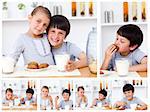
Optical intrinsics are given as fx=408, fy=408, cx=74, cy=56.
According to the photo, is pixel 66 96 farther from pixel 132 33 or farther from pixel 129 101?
pixel 132 33

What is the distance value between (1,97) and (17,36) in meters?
0.32

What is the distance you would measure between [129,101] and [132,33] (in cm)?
36

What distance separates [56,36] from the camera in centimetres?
212

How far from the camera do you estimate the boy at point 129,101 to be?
2145 mm

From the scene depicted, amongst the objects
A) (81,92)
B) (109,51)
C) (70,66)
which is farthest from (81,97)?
(109,51)

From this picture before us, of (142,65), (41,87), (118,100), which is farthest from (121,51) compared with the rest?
(41,87)

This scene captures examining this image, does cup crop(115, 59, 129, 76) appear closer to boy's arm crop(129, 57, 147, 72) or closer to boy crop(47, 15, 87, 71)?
boy's arm crop(129, 57, 147, 72)

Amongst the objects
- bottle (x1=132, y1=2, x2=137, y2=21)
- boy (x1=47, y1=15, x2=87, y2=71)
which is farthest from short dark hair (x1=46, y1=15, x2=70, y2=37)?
bottle (x1=132, y1=2, x2=137, y2=21)

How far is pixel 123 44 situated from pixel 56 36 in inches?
13.8

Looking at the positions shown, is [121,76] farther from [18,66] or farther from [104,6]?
[18,66]

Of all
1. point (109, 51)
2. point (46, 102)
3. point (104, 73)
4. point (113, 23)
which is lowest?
point (46, 102)

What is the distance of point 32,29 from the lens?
82.8 inches

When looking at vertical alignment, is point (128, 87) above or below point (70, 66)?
below

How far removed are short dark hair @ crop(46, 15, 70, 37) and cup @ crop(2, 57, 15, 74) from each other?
26 centimetres
